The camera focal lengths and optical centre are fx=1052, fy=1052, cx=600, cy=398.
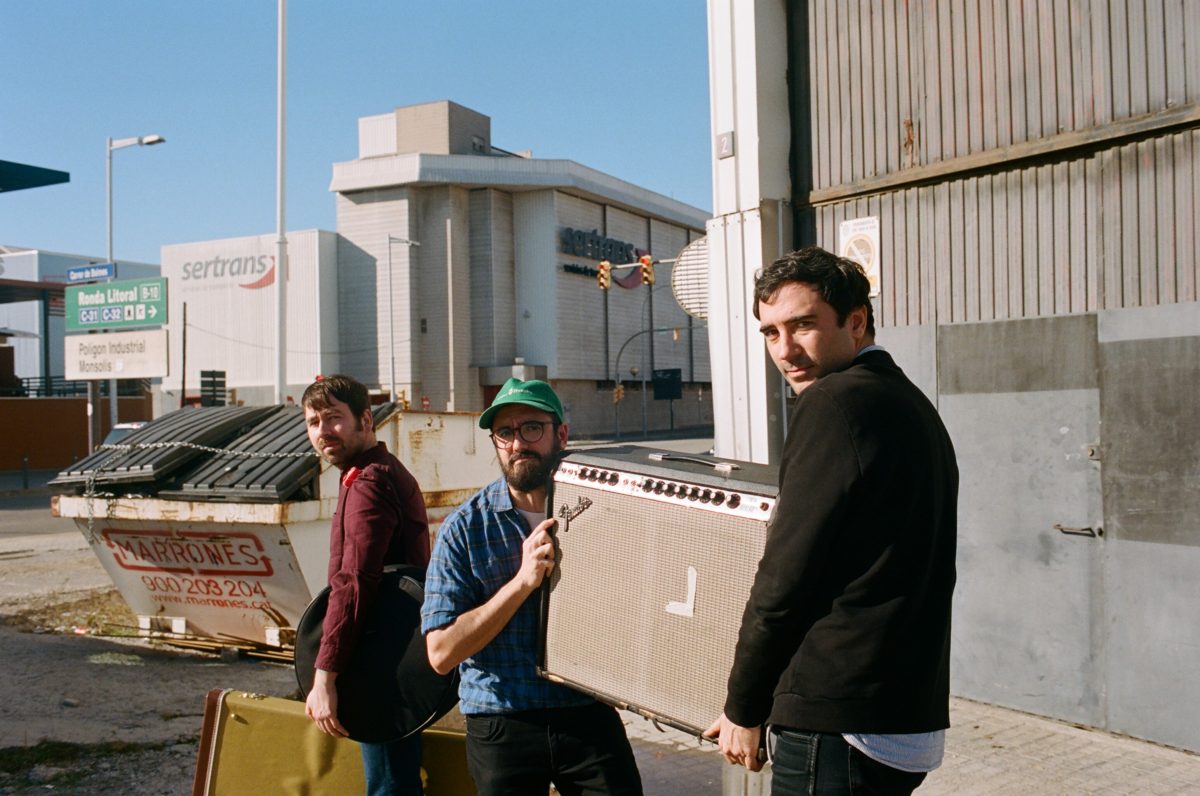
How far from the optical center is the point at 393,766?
328cm

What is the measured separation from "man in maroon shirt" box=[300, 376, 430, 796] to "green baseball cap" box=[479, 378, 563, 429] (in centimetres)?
71

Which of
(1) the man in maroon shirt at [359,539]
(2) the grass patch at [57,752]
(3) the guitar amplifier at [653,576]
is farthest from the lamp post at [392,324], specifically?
(3) the guitar amplifier at [653,576]

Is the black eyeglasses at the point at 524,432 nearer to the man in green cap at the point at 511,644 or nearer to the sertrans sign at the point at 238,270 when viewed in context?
the man in green cap at the point at 511,644

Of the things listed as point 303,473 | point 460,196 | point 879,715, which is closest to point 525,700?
point 879,715

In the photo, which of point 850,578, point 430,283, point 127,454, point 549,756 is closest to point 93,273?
point 430,283

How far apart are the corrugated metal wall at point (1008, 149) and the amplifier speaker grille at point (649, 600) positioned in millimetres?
3575

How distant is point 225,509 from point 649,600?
5.51m

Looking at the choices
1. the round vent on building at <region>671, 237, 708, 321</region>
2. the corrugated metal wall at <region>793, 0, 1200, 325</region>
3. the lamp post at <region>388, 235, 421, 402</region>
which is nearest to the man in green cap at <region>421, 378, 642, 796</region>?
the corrugated metal wall at <region>793, 0, 1200, 325</region>

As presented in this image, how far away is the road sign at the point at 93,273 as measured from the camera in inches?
1128

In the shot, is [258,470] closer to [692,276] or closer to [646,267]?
[692,276]

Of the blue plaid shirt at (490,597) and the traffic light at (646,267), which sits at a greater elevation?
the traffic light at (646,267)

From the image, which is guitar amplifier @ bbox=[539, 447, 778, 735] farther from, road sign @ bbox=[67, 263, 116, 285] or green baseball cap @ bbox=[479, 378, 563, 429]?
road sign @ bbox=[67, 263, 116, 285]

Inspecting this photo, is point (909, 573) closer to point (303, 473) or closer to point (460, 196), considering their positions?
point (303, 473)

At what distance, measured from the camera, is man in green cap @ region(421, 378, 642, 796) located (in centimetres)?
272
